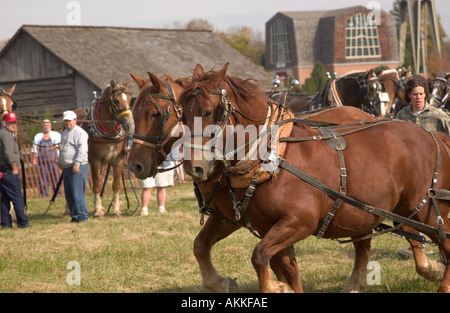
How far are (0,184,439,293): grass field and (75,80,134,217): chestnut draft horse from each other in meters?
1.50

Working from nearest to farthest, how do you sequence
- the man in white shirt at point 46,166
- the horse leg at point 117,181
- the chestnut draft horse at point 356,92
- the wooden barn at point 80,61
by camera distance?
the chestnut draft horse at point 356,92 < the horse leg at point 117,181 < the man in white shirt at point 46,166 < the wooden barn at point 80,61

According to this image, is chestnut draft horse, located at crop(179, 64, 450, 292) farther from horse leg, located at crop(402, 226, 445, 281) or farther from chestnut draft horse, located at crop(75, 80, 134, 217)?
chestnut draft horse, located at crop(75, 80, 134, 217)

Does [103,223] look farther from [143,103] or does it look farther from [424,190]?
[424,190]

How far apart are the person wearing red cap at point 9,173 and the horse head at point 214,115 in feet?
23.7

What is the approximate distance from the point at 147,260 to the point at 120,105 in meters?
4.55

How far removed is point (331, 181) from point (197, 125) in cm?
123

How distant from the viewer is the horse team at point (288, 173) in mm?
5020

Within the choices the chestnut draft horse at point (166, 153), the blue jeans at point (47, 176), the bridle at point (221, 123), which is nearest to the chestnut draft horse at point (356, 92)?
the chestnut draft horse at point (166, 153)

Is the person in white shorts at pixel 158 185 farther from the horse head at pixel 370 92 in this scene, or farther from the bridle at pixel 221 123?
the bridle at pixel 221 123

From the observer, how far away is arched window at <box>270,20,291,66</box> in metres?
77.8

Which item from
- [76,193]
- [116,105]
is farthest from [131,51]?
[76,193]

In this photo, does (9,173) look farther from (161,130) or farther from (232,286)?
(232,286)
